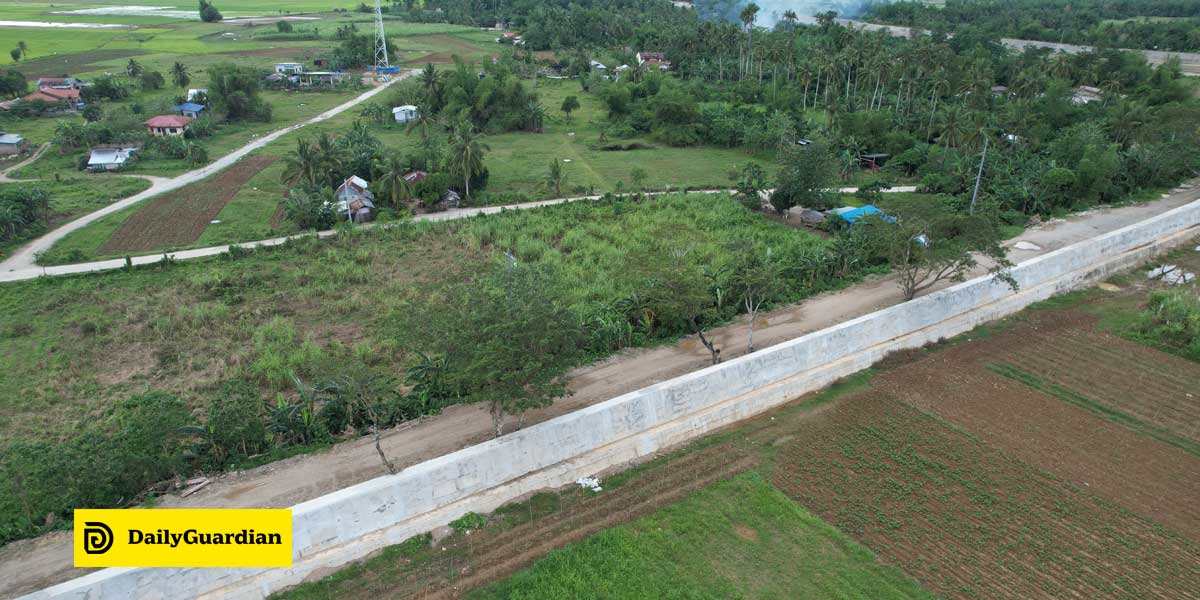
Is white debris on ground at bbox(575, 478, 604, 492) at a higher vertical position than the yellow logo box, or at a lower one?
lower

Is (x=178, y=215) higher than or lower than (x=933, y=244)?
lower

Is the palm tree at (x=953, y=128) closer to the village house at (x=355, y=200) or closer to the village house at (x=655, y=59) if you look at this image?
the village house at (x=355, y=200)

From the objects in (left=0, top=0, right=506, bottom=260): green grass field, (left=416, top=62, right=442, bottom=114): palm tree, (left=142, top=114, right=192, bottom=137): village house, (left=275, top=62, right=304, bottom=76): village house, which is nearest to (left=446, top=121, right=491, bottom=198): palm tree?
(left=0, top=0, right=506, bottom=260): green grass field

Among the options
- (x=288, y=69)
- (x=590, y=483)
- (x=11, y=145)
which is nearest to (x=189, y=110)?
(x=11, y=145)

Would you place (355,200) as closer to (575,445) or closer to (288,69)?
(575,445)

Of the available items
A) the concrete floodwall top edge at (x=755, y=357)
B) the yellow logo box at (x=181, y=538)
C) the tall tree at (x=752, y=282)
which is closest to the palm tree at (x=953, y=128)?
the concrete floodwall top edge at (x=755, y=357)

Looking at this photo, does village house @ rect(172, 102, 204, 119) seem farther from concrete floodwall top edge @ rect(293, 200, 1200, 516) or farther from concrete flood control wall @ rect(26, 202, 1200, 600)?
concrete flood control wall @ rect(26, 202, 1200, 600)
